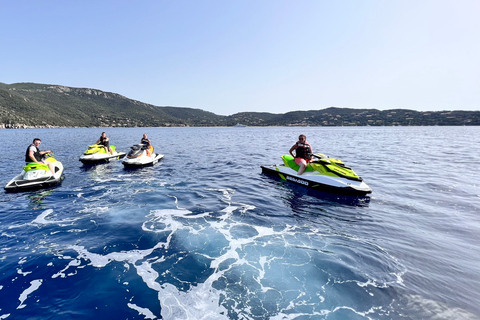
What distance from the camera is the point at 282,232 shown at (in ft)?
23.2

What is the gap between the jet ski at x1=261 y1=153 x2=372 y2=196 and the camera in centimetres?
1044

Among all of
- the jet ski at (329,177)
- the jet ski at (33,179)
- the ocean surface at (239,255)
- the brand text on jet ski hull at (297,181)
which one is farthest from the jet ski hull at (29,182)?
the brand text on jet ski hull at (297,181)

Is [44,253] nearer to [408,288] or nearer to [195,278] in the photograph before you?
[195,278]

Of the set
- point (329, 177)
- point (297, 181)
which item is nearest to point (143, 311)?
point (329, 177)

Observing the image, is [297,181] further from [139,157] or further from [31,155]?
[31,155]

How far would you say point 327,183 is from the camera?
1108cm

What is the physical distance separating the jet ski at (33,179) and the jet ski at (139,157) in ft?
16.8

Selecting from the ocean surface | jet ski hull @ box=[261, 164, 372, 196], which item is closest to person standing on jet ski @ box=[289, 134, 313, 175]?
jet ski hull @ box=[261, 164, 372, 196]

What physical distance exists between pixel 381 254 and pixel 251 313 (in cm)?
410

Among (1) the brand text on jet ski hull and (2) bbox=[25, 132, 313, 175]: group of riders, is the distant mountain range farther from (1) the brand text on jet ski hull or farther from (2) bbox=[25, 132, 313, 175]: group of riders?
(1) the brand text on jet ski hull

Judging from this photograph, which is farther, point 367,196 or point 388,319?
point 367,196

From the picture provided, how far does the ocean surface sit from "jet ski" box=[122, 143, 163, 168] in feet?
19.6

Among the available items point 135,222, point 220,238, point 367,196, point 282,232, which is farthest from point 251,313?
point 367,196

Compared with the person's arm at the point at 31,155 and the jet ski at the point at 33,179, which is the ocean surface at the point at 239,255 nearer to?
the jet ski at the point at 33,179
